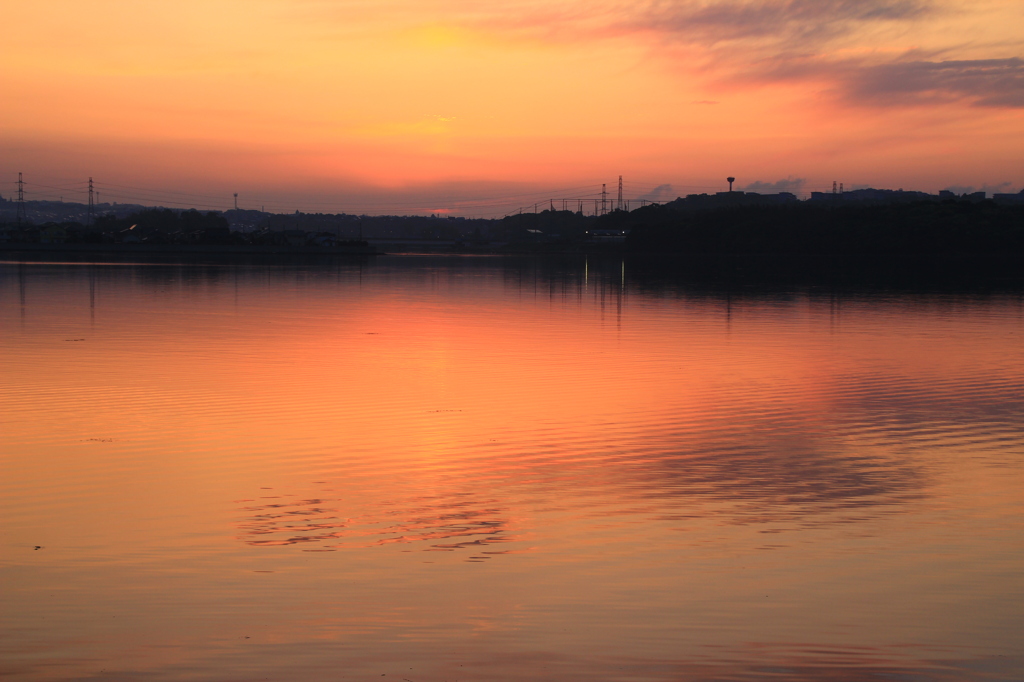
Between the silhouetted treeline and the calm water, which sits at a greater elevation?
the silhouetted treeline

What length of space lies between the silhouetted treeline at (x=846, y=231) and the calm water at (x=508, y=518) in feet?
410

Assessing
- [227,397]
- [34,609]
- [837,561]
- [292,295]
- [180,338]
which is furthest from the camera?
[292,295]

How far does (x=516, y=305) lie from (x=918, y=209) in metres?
125

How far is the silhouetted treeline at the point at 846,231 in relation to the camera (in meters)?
134

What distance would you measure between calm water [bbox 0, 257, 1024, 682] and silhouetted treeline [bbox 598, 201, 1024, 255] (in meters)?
125

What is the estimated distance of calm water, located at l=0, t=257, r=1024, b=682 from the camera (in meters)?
6.57

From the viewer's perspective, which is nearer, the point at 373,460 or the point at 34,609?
the point at 34,609

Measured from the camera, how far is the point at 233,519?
9406mm

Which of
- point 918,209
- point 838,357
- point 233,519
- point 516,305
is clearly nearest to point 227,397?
point 233,519

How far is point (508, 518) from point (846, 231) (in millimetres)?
152655

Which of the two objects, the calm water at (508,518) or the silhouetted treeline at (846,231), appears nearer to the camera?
the calm water at (508,518)

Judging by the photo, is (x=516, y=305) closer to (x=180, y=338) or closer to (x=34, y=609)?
(x=180, y=338)

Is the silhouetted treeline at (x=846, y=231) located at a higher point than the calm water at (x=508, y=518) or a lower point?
higher

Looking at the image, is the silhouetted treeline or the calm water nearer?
the calm water
